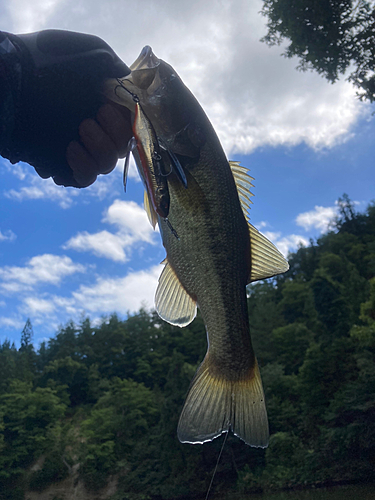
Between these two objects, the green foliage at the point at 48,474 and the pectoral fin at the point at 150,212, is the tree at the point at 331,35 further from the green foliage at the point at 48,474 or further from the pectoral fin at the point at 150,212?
the green foliage at the point at 48,474

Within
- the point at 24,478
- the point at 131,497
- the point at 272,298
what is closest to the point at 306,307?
A: the point at 272,298

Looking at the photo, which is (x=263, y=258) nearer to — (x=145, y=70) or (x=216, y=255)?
(x=216, y=255)

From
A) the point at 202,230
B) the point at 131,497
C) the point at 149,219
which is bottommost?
the point at 131,497

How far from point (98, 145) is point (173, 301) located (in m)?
0.82

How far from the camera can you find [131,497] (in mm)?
25531

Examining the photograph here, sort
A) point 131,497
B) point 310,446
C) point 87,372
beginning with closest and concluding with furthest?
1. point 310,446
2. point 131,497
3. point 87,372

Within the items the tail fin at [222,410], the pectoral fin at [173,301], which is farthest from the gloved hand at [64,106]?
the tail fin at [222,410]

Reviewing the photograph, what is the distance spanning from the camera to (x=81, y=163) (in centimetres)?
181

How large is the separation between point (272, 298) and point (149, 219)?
54.3m

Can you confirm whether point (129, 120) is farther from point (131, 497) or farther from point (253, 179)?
point (131, 497)

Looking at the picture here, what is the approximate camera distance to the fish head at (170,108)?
150cm

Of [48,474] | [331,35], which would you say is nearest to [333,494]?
[331,35]

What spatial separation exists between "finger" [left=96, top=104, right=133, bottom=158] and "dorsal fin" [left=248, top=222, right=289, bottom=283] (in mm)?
736

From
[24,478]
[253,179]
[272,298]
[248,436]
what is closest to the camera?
[248,436]
